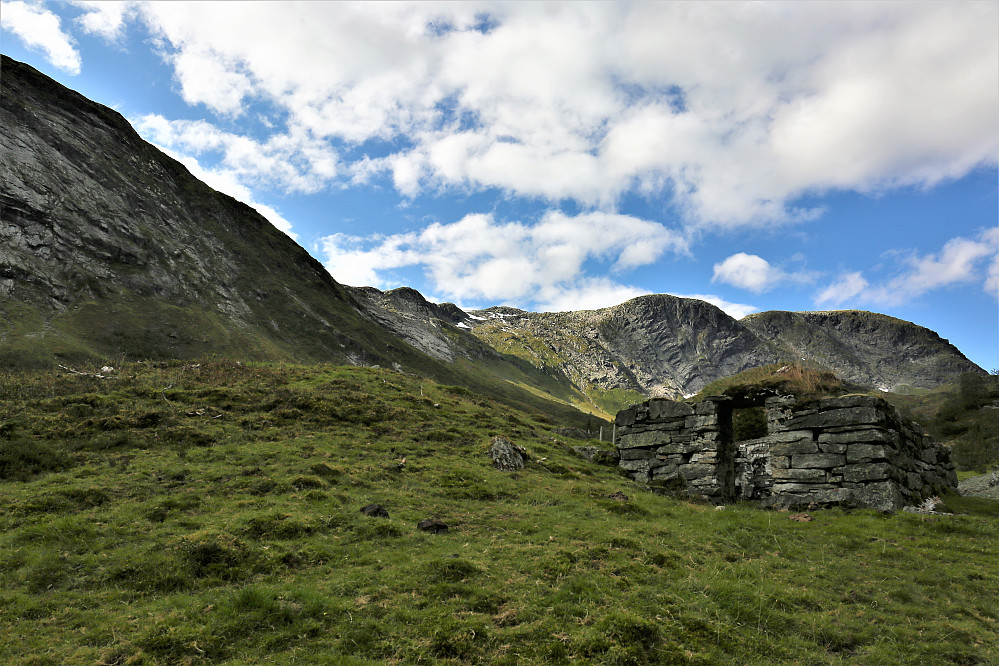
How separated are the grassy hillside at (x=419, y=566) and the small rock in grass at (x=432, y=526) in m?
0.33

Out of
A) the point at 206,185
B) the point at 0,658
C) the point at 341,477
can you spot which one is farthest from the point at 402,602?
the point at 206,185

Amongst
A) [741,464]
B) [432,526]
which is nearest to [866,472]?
[741,464]

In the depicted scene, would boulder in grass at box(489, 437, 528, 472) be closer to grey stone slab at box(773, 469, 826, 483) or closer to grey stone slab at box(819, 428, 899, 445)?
grey stone slab at box(773, 469, 826, 483)

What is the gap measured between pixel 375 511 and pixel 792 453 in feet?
49.4

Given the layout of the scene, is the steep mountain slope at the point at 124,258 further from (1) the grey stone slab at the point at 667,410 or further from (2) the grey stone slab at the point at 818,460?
(2) the grey stone slab at the point at 818,460

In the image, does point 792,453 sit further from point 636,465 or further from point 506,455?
point 506,455

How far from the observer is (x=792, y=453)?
55.5 feet

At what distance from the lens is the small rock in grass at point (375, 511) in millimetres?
14366

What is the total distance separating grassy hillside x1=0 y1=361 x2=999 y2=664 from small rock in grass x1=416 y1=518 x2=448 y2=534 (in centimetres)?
33

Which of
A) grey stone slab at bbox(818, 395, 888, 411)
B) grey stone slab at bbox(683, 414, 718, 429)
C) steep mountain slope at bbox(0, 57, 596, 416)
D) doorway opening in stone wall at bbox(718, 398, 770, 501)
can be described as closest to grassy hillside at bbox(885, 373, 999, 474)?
doorway opening in stone wall at bbox(718, 398, 770, 501)

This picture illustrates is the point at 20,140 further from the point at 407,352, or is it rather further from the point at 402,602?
the point at 402,602

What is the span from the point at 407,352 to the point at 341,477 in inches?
5483

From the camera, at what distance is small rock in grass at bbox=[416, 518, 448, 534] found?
1352 cm

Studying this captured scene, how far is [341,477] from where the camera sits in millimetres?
18000
